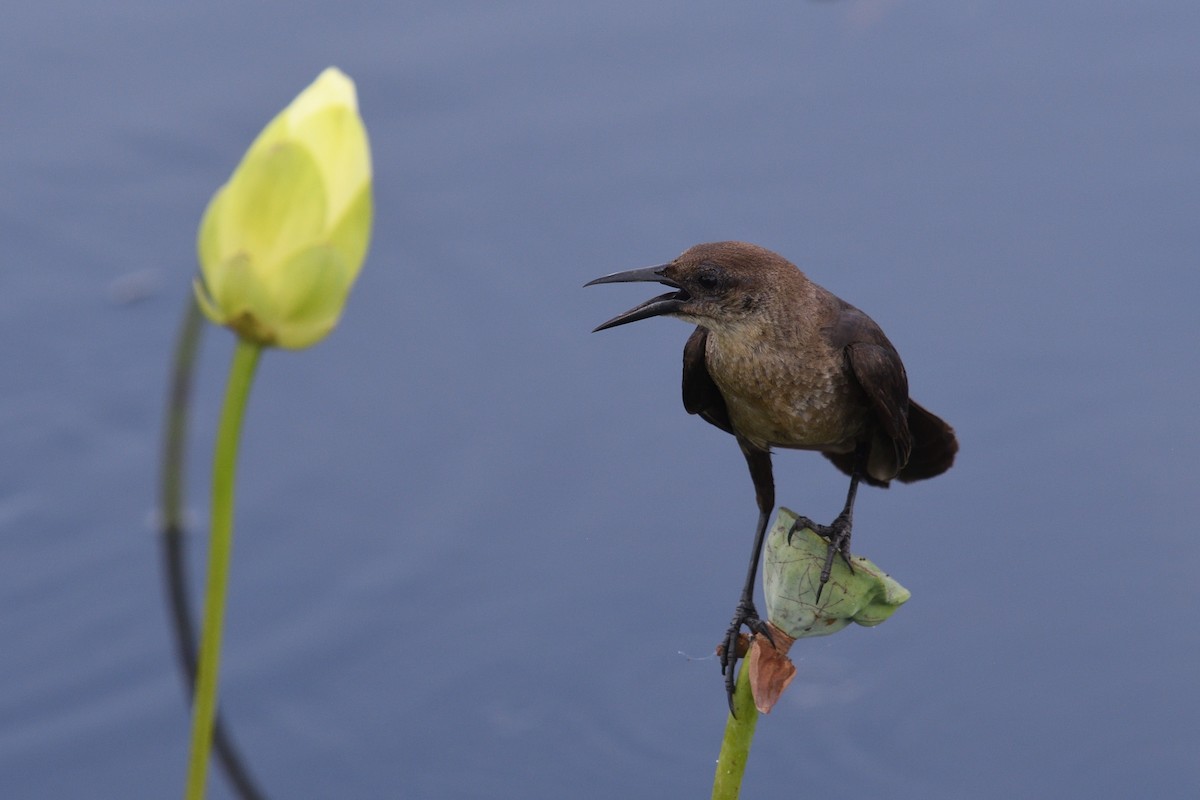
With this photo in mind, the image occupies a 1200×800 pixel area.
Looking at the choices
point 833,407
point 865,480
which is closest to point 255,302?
point 833,407

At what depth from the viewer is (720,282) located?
2049mm

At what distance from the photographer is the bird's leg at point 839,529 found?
1.47 metres

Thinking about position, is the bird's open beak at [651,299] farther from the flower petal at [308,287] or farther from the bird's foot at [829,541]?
the flower petal at [308,287]

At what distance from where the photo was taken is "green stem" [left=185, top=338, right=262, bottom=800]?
0.77 meters

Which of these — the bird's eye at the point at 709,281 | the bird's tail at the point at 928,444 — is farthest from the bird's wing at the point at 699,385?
the bird's tail at the point at 928,444

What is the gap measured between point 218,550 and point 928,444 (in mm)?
1539

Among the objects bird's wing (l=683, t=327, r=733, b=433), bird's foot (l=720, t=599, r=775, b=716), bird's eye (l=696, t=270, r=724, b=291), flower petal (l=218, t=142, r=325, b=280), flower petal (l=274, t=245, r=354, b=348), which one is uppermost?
bird's eye (l=696, t=270, r=724, b=291)

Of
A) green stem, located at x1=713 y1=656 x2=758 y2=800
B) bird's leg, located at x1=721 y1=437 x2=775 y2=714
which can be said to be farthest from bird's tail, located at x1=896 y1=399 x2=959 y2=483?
green stem, located at x1=713 y1=656 x2=758 y2=800

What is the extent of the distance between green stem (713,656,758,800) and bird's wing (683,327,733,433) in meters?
0.77

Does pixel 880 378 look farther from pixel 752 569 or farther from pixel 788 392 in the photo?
pixel 752 569

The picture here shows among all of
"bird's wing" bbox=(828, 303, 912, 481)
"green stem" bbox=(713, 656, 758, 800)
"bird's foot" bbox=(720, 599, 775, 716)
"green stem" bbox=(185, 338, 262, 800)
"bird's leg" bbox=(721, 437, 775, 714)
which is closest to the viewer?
"green stem" bbox=(185, 338, 262, 800)

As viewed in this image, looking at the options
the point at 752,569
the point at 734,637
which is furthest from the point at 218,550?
the point at 752,569

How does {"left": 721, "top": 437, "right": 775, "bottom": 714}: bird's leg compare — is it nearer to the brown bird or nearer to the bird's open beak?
the brown bird

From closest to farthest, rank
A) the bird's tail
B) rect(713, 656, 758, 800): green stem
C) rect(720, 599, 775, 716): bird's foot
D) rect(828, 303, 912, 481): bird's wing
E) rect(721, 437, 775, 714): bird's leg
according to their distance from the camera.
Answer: rect(713, 656, 758, 800): green stem, rect(720, 599, 775, 716): bird's foot, rect(721, 437, 775, 714): bird's leg, rect(828, 303, 912, 481): bird's wing, the bird's tail
